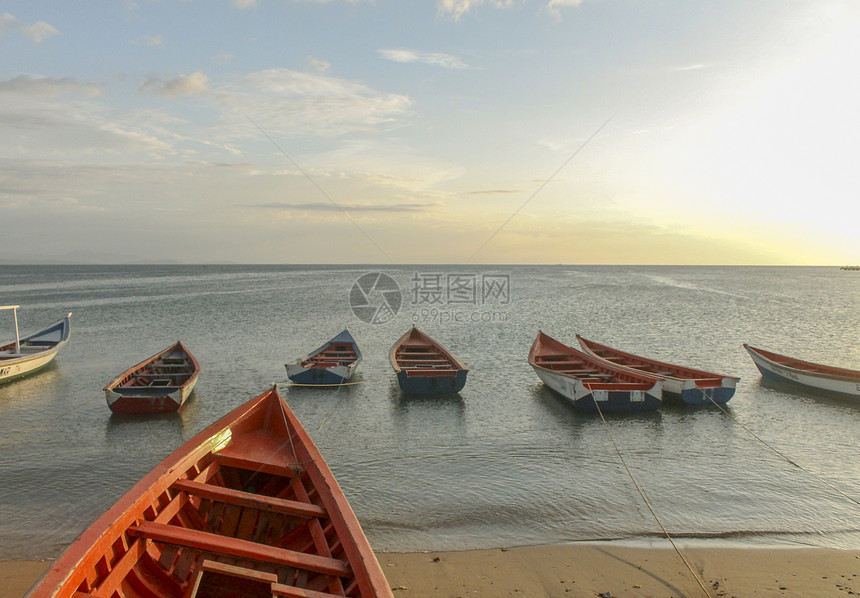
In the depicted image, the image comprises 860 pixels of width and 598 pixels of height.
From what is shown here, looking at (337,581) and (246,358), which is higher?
(337,581)

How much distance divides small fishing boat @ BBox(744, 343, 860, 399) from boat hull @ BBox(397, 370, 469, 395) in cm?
1137

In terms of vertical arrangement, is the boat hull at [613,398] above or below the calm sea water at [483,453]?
above

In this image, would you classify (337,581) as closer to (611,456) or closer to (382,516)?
(382,516)

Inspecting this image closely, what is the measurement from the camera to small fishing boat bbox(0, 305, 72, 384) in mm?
18250

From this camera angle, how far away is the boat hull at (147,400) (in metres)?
14.0

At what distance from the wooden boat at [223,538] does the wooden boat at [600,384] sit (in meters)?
9.66

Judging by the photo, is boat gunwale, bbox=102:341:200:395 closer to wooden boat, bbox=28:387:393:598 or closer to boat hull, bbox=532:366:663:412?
wooden boat, bbox=28:387:393:598

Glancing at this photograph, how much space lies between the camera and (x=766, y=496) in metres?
9.55

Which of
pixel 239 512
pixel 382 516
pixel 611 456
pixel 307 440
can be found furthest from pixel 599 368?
pixel 239 512

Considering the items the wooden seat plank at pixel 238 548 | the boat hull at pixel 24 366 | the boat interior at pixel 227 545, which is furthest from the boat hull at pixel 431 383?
the boat hull at pixel 24 366

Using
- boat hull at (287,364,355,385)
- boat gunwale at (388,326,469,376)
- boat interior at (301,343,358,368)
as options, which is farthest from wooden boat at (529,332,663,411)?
boat interior at (301,343,358,368)

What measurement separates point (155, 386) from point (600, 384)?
12744 mm

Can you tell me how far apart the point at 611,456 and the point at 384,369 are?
37.6 ft

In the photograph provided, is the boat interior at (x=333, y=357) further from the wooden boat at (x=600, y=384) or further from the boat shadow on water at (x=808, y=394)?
the boat shadow on water at (x=808, y=394)
